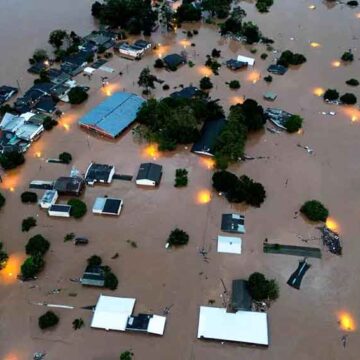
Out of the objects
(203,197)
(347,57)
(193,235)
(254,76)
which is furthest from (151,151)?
(347,57)

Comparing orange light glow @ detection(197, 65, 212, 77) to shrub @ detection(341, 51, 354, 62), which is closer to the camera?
orange light glow @ detection(197, 65, 212, 77)

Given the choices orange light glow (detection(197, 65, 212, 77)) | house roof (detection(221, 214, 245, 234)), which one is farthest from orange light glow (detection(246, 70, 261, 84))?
house roof (detection(221, 214, 245, 234))

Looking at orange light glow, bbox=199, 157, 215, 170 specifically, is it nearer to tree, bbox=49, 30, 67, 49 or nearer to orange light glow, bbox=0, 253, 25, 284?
orange light glow, bbox=0, 253, 25, 284

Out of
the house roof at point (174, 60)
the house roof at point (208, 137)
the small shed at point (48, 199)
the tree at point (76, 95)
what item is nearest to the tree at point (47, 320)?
the small shed at point (48, 199)

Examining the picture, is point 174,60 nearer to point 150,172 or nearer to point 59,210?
point 150,172

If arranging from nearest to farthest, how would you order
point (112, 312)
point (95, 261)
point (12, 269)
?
point (112, 312)
point (95, 261)
point (12, 269)

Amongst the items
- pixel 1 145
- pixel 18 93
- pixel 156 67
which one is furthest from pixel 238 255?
pixel 18 93

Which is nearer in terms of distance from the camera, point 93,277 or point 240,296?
point 240,296
